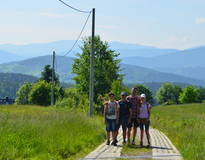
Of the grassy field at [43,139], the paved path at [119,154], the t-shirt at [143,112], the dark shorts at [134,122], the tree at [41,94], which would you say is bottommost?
the paved path at [119,154]

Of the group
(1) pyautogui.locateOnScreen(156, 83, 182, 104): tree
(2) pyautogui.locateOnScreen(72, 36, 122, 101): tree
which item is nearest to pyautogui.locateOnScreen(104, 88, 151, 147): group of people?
(2) pyautogui.locateOnScreen(72, 36, 122, 101): tree

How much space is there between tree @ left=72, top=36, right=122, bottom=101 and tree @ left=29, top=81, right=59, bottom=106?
125 feet

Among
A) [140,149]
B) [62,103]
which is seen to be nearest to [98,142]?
[140,149]

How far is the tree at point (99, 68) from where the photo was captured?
5319cm

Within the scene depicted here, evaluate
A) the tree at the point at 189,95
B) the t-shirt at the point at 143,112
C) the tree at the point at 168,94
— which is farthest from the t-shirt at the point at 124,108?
the tree at the point at 168,94

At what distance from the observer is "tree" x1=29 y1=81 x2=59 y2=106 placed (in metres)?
98.8

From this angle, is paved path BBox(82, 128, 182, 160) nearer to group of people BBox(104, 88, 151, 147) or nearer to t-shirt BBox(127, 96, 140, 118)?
group of people BBox(104, 88, 151, 147)

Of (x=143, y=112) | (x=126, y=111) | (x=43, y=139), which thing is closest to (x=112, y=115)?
(x=126, y=111)

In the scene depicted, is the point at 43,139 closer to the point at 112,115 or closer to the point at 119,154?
the point at 119,154

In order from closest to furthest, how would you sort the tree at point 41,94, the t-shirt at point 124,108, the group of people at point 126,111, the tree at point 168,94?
1. the group of people at point 126,111
2. the t-shirt at point 124,108
3. the tree at point 41,94
4. the tree at point 168,94

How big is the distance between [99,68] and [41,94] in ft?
158

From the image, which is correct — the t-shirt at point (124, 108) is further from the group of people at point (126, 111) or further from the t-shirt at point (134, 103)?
the t-shirt at point (134, 103)

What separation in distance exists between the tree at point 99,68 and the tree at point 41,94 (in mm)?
38035

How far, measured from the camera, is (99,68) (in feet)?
A: 178
